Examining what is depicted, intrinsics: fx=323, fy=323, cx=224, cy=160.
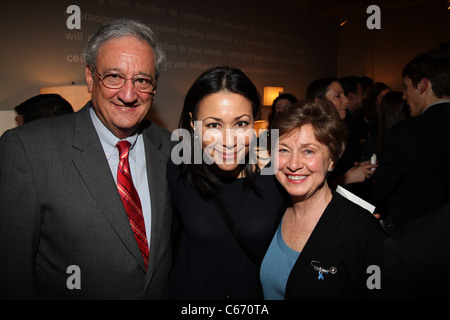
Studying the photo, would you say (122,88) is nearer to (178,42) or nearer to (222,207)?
(222,207)

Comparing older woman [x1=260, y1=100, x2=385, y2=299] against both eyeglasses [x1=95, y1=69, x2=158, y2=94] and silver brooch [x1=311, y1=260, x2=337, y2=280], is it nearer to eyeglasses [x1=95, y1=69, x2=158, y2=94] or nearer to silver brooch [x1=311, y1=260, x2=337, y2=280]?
silver brooch [x1=311, y1=260, x2=337, y2=280]

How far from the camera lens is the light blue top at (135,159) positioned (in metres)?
1.55

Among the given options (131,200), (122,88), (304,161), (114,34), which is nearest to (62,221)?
(131,200)

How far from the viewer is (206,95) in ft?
5.41

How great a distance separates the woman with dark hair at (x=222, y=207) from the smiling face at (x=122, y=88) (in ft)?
1.04

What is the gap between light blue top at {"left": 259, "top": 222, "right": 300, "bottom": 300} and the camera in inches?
60.1

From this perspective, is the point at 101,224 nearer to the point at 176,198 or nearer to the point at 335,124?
the point at 176,198

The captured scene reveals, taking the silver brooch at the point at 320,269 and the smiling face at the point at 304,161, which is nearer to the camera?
the silver brooch at the point at 320,269

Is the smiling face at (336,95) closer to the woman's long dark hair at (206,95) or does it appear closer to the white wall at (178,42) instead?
the woman's long dark hair at (206,95)

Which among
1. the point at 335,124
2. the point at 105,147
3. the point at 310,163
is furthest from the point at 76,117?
the point at 335,124

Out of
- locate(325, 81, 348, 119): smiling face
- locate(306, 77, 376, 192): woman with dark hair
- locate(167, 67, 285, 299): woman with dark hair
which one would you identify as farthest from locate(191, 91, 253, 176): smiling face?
locate(325, 81, 348, 119): smiling face

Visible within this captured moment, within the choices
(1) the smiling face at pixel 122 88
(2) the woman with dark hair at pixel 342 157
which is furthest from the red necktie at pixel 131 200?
(2) the woman with dark hair at pixel 342 157

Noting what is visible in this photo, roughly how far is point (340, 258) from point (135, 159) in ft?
3.56
